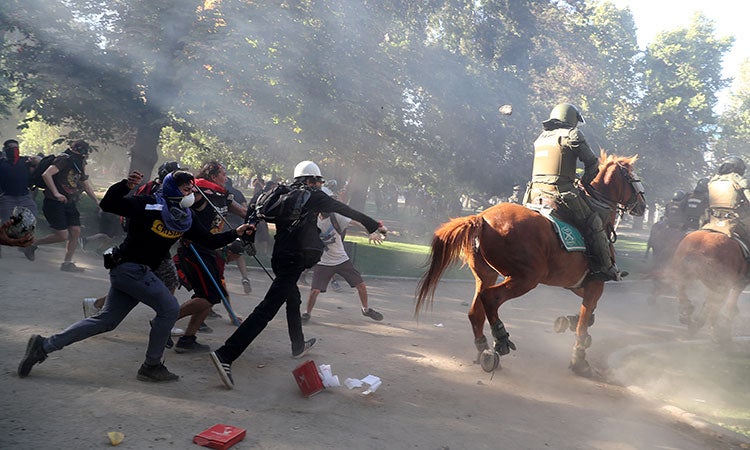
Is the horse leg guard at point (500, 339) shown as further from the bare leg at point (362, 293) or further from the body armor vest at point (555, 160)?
the bare leg at point (362, 293)

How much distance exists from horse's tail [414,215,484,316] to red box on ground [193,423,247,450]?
8.66 ft

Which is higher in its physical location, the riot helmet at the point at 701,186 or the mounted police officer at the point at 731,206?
the riot helmet at the point at 701,186

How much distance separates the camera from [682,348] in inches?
334

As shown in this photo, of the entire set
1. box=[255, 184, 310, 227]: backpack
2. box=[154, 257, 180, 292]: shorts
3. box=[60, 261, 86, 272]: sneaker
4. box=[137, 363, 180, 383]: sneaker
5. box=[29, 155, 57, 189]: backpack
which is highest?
box=[255, 184, 310, 227]: backpack

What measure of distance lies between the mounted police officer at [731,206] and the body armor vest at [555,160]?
342 cm

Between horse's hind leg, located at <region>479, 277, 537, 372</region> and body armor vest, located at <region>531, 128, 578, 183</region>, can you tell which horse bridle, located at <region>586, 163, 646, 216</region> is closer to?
body armor vest, located at <region>531, 128, 578, 183</region>

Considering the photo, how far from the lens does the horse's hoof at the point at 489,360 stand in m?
5.81

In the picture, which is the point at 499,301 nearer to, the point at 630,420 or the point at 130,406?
the point at 630,420

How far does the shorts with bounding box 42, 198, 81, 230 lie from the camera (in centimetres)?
932

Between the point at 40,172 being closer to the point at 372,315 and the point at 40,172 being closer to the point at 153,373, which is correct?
the point at 372,315

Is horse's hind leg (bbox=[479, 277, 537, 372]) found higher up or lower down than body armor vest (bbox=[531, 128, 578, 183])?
lower down

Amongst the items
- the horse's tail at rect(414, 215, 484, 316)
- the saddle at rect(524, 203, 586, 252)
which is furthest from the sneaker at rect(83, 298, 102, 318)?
the saddle at rect(524, 203, 586, 252)

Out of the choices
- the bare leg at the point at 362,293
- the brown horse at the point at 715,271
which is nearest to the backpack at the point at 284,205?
the bare leg at the point at 362,293

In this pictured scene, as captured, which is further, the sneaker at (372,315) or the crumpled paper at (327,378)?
the sneaker at (372,315)
